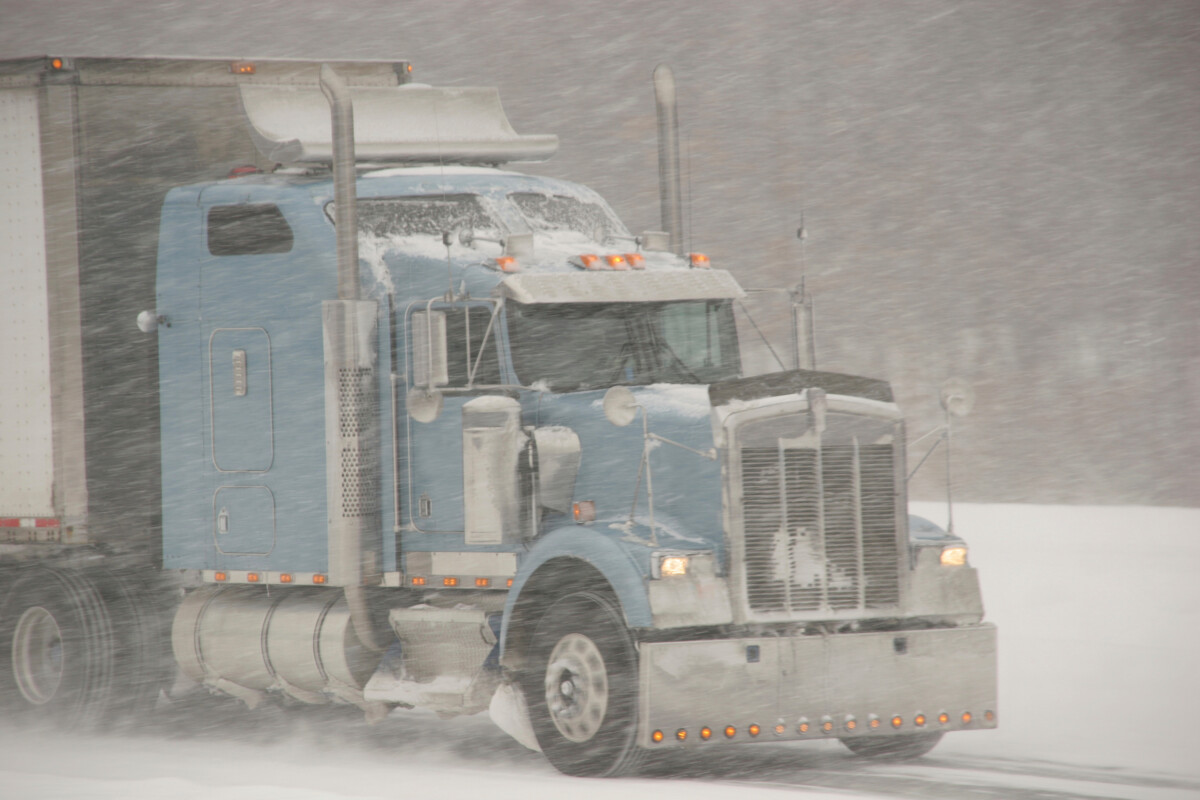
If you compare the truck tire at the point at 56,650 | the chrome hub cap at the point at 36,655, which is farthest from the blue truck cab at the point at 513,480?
the chrome hub cap at the point at 36,655

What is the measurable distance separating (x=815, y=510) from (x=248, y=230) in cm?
456

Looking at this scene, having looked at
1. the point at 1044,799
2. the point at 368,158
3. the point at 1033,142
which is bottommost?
the point at 1044,799

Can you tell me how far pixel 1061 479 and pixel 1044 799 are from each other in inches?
650

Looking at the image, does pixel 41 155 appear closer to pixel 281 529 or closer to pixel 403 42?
pixel 281 529

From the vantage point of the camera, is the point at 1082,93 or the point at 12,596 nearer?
the point at 12,596

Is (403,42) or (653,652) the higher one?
(403,42)

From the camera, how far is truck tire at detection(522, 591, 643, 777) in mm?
10555

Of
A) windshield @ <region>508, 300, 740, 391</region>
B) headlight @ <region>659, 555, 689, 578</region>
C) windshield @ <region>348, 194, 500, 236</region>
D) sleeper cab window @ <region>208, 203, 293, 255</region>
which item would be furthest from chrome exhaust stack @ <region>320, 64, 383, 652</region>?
headlight @ <region>659, 555, 689, 578</region>

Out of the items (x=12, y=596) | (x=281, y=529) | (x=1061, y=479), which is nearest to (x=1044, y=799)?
(x=281, y=529)

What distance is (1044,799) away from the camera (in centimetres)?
1002

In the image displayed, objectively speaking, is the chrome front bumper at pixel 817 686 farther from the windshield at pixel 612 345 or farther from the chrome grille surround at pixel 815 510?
the windshield at pixel 612 345

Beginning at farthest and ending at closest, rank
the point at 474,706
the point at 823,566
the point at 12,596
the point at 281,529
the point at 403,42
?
the point at 403,42 → the point at 12,596 → the point at 281,529 → the point at 474,706 → the point at 823,566

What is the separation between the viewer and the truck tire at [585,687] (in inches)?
416

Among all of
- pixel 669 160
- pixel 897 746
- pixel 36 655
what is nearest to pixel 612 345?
pixel 897 746
